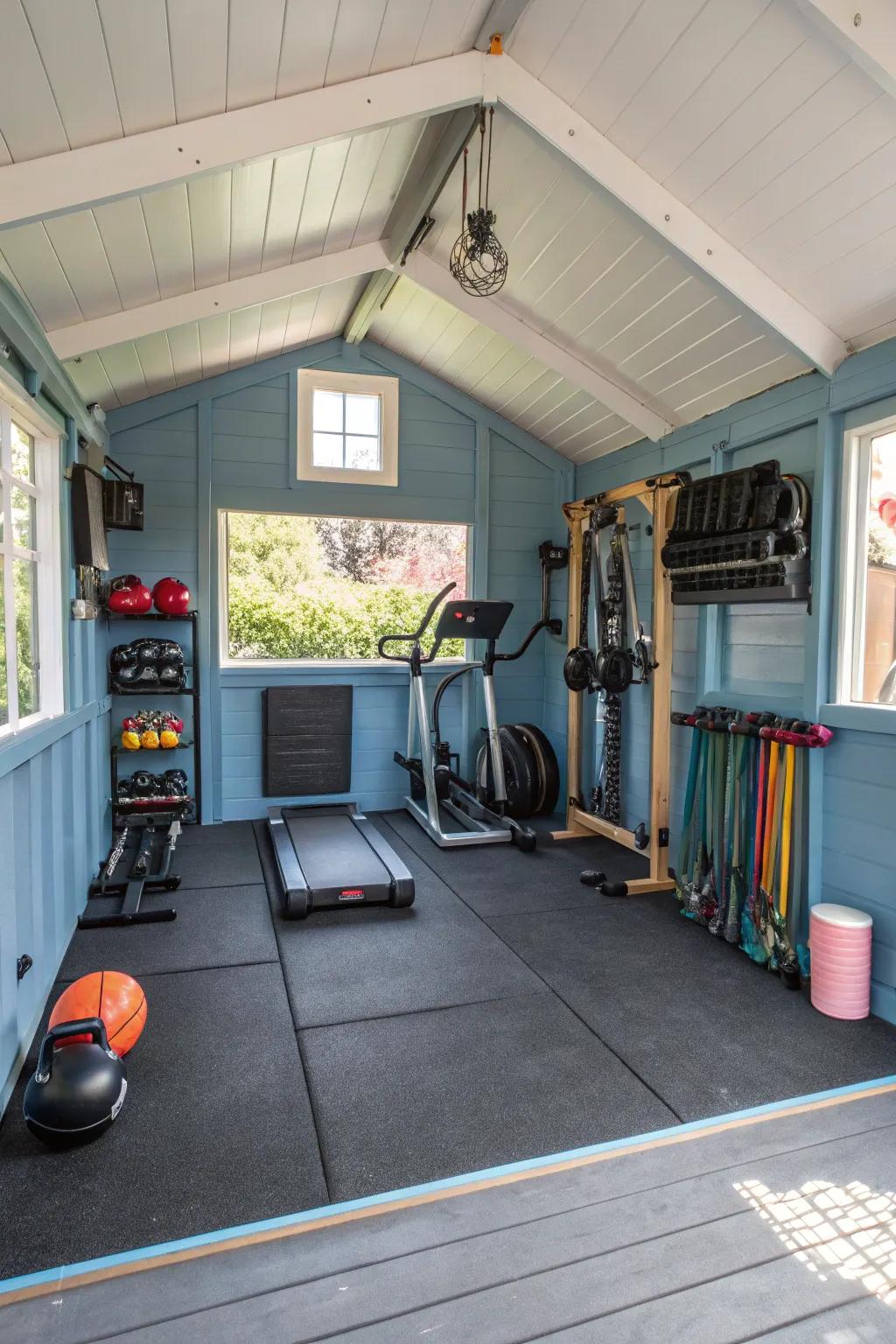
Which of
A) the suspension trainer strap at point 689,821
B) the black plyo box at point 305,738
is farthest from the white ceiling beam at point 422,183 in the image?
the suspension trainer strap at point 689,821

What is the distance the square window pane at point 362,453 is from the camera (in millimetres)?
6117

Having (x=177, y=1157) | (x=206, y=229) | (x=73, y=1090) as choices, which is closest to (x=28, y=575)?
(x=206, y=229)

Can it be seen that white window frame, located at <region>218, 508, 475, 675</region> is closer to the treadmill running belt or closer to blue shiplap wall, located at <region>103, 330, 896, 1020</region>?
blue shiplap wall, located at <region>103, 330, 896, 1020</region>

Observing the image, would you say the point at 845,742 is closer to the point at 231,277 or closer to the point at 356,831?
the point at 356,831

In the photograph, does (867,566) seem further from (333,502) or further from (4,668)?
(333,502)

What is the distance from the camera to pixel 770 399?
3.92 m

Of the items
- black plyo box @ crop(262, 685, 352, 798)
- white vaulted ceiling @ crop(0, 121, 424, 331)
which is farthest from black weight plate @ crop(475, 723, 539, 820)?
white vaulted ceiling @ crop(0, 121, 424, 331)

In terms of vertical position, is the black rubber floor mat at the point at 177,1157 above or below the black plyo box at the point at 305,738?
below

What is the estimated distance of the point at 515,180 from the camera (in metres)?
3.77

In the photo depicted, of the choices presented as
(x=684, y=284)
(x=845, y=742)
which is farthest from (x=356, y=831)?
(x=684, y=284)

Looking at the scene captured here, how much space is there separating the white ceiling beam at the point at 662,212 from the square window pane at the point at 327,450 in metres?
3.20

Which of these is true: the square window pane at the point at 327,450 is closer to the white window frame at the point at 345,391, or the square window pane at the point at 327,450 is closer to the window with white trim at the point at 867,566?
the white window frame at the point at 345,391

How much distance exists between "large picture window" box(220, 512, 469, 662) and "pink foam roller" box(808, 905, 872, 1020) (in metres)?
3.86

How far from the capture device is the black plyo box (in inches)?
235
